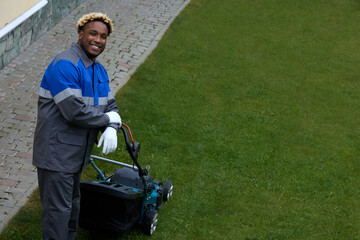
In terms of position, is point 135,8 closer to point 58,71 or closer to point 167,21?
point 167,21

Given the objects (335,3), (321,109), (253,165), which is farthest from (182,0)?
(253,165)

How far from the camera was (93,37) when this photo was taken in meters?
4.75

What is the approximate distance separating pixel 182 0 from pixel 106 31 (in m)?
9.05

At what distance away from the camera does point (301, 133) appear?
27.4 feet

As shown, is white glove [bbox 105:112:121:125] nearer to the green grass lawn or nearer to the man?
the man

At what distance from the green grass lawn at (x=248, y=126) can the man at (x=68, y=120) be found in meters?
1.00

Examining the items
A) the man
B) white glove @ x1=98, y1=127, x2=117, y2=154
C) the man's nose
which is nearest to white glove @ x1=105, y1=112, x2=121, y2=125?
the man

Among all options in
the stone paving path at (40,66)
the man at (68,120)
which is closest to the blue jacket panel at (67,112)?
the man at (68,120)

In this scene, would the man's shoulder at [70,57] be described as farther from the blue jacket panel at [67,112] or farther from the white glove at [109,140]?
the white glove at [109,140]

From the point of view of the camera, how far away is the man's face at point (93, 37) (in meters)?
4.74

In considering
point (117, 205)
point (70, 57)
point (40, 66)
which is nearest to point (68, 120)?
point (70, 57)

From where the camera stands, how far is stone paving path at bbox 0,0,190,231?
652cm

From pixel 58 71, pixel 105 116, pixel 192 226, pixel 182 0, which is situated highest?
pixel 58 71

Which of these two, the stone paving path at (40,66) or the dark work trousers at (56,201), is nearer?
the dark work trousers at (56,201)
